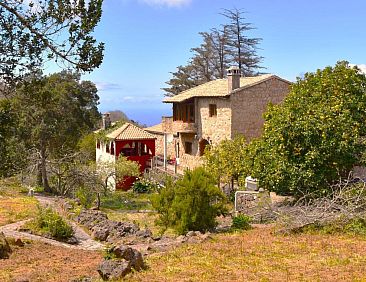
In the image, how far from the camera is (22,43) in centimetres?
926

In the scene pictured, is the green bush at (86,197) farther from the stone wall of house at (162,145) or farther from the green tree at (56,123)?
the stone wall of house at (162,145)

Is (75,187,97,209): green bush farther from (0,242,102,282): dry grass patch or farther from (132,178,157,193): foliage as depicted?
(0,242,102,282): dry grass patch

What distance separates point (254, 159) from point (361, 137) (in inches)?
168

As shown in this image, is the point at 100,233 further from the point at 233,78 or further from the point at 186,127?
the point at 186,127

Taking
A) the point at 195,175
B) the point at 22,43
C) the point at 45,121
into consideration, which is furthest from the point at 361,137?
the point at 45,121

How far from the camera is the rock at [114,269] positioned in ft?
31.1

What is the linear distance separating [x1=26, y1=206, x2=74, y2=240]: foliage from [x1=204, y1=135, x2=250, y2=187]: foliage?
10.7m

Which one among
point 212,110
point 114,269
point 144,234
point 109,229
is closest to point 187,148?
point 212,110

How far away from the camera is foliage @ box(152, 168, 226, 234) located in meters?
15.6

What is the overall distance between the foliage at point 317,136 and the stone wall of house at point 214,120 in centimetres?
1268

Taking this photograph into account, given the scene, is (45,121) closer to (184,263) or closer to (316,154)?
(316,154)

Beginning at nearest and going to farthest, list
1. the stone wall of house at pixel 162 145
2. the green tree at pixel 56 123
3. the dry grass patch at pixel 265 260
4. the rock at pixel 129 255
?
the dry grass patch at pixel 265 260
the rock at pixel 129 255
the green tree at pixel 56 123
the stone wall of house at pixel 162 145

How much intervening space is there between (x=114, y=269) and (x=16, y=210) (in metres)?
13.5

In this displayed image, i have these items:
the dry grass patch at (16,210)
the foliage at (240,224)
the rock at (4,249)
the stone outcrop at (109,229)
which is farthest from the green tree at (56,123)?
the foliage at (240,224)
